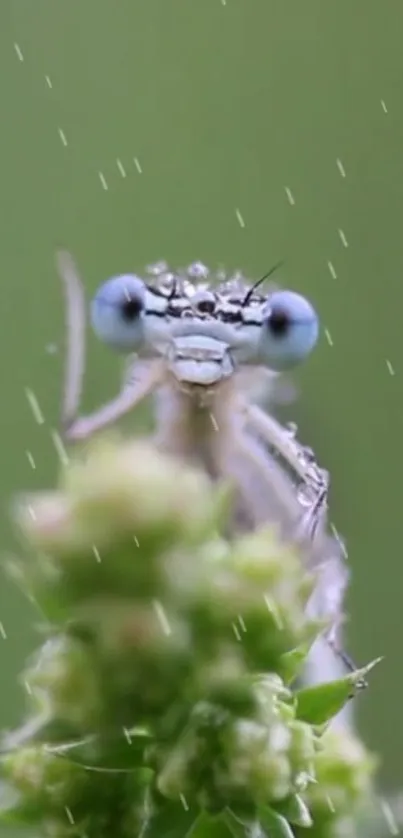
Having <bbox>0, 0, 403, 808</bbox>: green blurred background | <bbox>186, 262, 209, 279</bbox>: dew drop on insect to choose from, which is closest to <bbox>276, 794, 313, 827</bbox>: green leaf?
<bbox>186, 262, 209, 279</bbox>: dew drop on insect

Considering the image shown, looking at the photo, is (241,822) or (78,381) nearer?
(241,822)

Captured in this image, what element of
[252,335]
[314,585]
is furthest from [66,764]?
[252,335]

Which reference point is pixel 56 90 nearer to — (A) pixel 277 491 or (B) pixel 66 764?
(A) pixel 277 491

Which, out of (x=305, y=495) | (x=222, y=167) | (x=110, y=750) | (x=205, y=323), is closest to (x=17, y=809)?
(x=110, y=750)

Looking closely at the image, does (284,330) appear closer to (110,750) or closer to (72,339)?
(72,339)

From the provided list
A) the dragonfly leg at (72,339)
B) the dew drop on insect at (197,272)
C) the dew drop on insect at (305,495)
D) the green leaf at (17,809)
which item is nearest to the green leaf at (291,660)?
the green leaf at (17,809)

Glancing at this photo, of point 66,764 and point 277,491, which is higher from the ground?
point 66,764

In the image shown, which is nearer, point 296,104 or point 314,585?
point 314,585

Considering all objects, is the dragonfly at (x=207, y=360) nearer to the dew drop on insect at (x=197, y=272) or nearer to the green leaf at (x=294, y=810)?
A: the dew drop on insect at (x=197, y=272)
